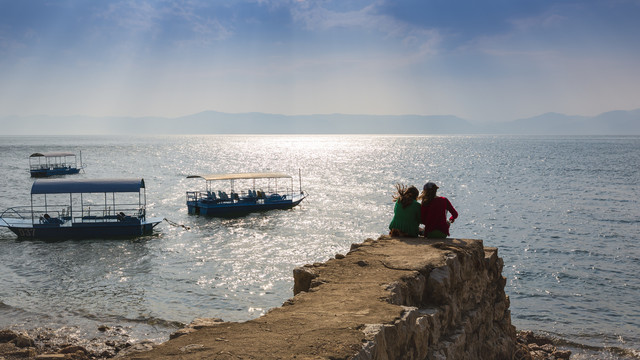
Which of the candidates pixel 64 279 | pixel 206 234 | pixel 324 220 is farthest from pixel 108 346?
pixel 324 220

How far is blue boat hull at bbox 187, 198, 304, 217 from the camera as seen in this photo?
50531 mm

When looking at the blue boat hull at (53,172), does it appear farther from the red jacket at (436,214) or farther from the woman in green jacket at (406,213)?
the red jacket at (436,214)

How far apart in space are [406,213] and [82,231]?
111 ft

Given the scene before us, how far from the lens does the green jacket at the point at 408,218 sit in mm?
12102

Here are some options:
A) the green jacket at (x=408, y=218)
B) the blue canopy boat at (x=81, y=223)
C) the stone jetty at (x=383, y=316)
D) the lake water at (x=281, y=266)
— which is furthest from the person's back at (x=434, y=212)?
the blue canopy boat at (x=81, y=223)

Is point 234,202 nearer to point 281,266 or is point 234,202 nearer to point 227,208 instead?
point 227,208

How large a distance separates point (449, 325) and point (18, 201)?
207 ft

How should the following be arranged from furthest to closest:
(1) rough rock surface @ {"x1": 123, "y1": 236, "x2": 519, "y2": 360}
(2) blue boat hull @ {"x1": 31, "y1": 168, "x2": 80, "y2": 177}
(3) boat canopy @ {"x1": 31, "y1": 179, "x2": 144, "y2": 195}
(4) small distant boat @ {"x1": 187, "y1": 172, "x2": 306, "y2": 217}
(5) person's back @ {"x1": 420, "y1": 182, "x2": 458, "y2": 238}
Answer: (2) blue boat hull @ {"x1": 31, "y1": 168, "x2": 80, "y2": 177} → (4) small distant boat @ {"x1": 187, "y1": 172, "x2": 306, "y2": 217} → (3) boat canopy @ {"x1": 31, "y1": 179, "x2": 144, "y2": 195} → (5) person's back @ {"x1": 420, "y1": 182, "x2": 458, "y2": 238} → (1) rough rock surface @ {"x1": 123, "y1": 236, "x2": 519, "y2": 360}

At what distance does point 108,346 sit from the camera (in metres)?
17.6

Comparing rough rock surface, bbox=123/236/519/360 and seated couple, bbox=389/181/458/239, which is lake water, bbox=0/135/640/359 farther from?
seated couple, bbox=389/181/458/239

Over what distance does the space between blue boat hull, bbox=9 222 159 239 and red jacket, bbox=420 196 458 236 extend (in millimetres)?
32464

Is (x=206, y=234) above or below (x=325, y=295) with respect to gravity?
below

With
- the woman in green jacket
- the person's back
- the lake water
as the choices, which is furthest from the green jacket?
the lake water

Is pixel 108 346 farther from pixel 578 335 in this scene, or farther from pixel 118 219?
pixel 118 219
